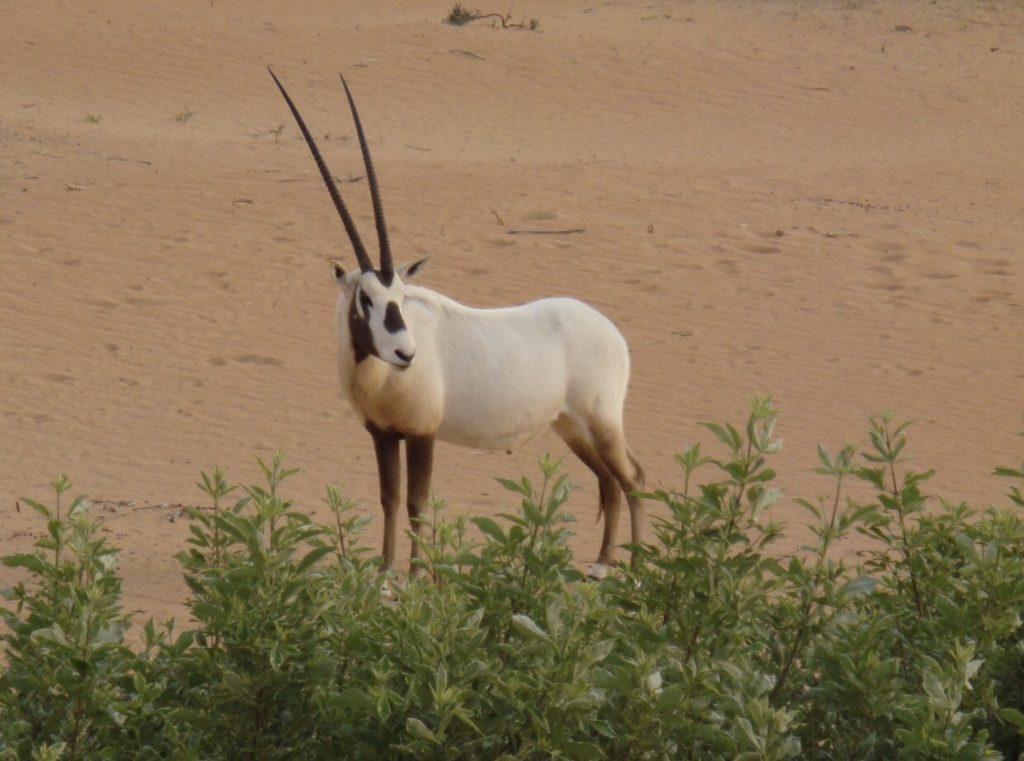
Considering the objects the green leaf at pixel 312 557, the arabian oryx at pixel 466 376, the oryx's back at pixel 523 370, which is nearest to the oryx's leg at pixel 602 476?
the arabian oryx at pixel 466 376

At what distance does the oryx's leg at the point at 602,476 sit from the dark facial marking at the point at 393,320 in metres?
1.16

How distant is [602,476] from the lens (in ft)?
25.6

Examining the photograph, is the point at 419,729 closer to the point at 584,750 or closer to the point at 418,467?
the point at 584,750

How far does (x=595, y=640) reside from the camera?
3688 millimetres

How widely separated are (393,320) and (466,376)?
621 mm

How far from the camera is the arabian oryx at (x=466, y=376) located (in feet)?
23.2

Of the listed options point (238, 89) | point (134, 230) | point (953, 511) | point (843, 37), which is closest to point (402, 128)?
point (238, 89)

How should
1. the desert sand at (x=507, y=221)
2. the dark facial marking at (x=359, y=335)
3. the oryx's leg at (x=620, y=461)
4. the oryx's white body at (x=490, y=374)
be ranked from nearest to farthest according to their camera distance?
1. the dark facial marking at (x=359, y=335)
2. the oryx's white body at (x=490, y=374)
3. the oryx's leg at (x=620, y=461)
4. the desert sand at (x=507, y=221)

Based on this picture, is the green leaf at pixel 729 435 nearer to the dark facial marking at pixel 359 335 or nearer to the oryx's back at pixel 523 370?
the dark facial marking at pixel 359 335

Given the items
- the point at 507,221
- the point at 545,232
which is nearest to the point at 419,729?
the point at 545,232

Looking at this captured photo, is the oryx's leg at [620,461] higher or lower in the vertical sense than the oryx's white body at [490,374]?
lower

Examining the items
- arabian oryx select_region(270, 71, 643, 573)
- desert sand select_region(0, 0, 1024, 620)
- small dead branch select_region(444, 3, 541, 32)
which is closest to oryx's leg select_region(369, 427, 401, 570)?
arabian oryx select_region(270, 71, 643, 573)

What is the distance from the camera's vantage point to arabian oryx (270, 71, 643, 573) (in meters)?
7.06

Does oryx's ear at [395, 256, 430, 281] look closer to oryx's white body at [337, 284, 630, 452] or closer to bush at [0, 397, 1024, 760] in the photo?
oryx's white body at [337, 284, 630, 452]
